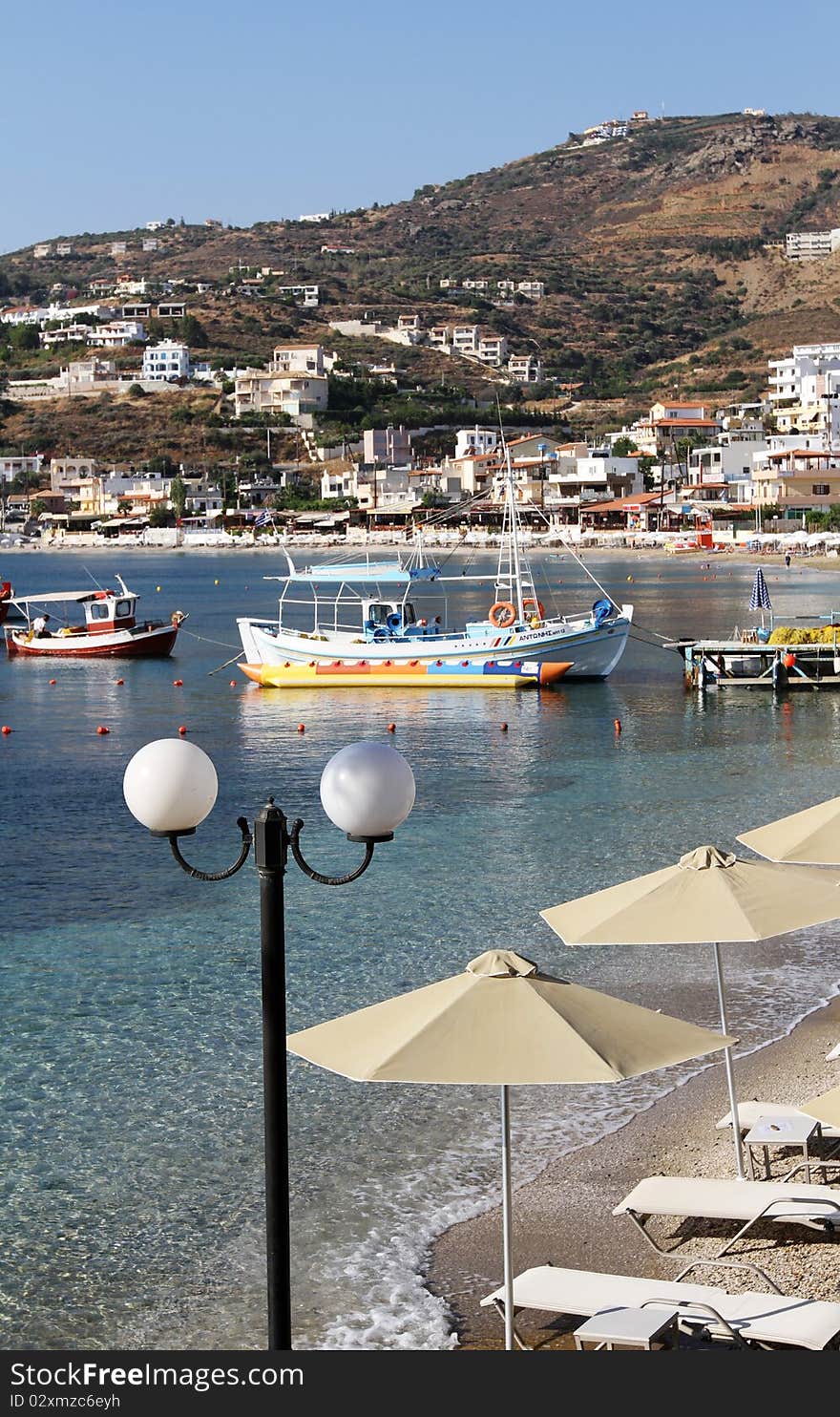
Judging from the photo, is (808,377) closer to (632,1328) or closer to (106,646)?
(106,646)

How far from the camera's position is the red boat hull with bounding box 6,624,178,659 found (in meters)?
51.9

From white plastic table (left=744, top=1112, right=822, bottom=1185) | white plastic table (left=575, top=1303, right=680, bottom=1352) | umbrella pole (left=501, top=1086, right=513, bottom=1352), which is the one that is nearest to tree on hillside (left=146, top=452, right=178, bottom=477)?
white plastic table (left=744, top=1112, right=822, bottom=1185)

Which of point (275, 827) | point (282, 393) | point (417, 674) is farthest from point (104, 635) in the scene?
point (282, 393)

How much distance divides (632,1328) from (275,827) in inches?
123

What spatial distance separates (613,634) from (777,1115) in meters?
32.2

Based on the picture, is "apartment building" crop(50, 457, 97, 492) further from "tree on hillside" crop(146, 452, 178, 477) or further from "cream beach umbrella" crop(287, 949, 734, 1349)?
"cream beach umbrella" crop(287, 949, 734, 1349)

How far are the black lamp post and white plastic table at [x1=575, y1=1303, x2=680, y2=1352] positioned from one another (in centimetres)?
200

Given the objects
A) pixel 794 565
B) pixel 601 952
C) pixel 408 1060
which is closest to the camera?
pixel 408 1060

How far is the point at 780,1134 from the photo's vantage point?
30.6 ft

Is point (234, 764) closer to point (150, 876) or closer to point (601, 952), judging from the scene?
point (150, 876)

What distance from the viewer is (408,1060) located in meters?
6.59

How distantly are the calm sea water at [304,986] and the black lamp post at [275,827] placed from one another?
3.12 m

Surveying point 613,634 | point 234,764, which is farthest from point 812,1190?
point 613,634

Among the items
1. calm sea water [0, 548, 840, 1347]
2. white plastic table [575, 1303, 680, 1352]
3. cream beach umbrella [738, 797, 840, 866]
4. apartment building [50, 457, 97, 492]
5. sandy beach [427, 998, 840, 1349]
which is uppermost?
apartment building [50, 457, 97, 492]
